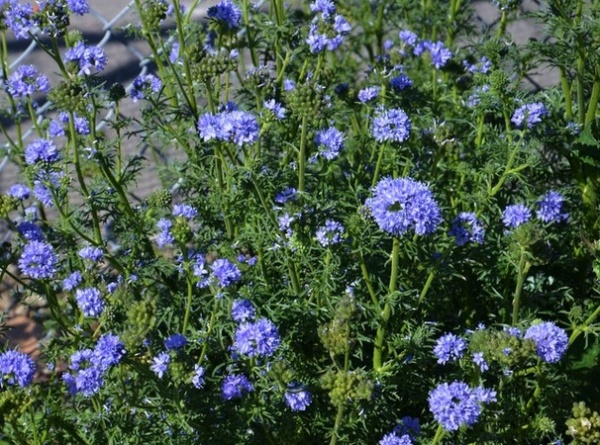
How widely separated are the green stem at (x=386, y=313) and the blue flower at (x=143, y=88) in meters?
1.25

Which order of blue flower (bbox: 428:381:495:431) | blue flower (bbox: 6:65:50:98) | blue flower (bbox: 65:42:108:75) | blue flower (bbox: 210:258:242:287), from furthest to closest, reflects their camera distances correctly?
1. blue flower (bbox: 6:65:50:98)
2. blue flower (bbox: 65:42:108:75)
3. blue flower (bbox: 210:258:242:287)
4. blue flower (bbox: 428:381:495:431)

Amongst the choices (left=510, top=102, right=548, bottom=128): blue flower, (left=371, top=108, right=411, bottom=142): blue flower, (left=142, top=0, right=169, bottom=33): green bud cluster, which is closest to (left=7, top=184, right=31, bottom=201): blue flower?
(left=142, top=0, right=169, bottom=33): green bud cluster

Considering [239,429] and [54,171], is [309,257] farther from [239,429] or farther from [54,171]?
[54,171]

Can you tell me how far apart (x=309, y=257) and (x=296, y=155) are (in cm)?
68

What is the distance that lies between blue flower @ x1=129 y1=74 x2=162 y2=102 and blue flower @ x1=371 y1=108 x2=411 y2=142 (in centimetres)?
96

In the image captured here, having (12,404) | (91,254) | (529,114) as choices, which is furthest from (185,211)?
(529,114)

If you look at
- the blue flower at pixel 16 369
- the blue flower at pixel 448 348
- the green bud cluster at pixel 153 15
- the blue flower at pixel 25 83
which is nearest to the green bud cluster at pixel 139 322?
the blue flower at pixel 16 369

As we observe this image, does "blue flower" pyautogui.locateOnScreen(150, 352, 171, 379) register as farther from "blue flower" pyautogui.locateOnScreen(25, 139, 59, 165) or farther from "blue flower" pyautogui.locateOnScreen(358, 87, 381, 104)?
"blue flower" pyautogui.locateOnScreen(358, 87, 381, 104)

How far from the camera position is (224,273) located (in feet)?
10.1

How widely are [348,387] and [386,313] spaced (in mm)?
541

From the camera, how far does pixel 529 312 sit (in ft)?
11.5

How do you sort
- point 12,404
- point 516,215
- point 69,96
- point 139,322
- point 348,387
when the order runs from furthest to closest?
point 516,215 → point 69,96 → point 12,404 → point 139,322 → point 348,387

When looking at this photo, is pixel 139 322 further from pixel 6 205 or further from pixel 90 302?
pixel 6 205

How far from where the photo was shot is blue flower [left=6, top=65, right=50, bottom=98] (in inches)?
155
